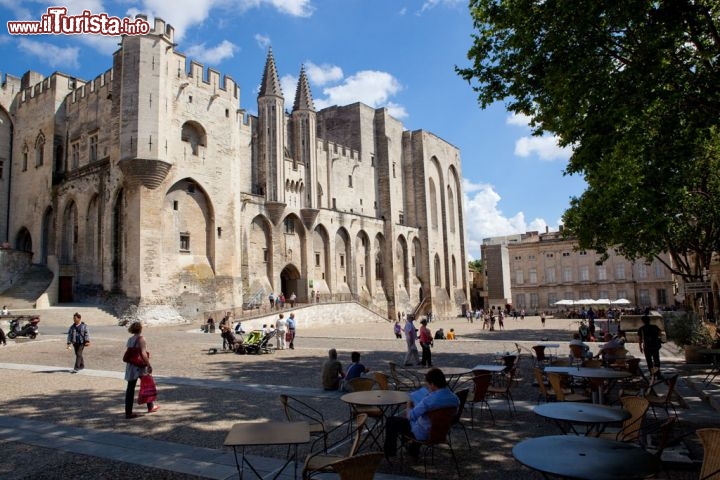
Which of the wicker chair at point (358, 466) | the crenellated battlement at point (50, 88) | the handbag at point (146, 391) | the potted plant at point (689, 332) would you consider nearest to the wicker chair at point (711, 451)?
the wicker chair at point (358, 466)

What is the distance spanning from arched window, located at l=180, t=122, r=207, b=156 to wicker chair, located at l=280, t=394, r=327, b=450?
25316 millimetres

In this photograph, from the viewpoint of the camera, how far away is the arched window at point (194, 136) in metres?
30.6

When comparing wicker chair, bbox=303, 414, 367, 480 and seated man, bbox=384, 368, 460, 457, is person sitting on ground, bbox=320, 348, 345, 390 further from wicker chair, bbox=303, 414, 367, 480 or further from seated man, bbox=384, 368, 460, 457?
seated man, bbox=384, 368, 460, 457

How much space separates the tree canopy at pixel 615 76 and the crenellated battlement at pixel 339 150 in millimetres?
32820

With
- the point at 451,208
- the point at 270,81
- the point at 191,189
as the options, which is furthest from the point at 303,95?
the point at 451,208

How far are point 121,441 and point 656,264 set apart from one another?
63668mm

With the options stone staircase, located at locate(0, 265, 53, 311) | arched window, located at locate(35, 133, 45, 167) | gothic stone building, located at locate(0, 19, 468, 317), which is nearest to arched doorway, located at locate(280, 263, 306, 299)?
gothic stone building, located at locate(0, 19, 468, 317)

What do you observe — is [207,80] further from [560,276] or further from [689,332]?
[560,276]

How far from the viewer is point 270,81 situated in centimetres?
3606

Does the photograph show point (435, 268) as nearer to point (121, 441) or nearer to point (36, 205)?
point (36, 205)

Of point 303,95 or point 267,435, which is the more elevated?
point 303,95

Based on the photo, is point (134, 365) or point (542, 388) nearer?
point (542, 388)

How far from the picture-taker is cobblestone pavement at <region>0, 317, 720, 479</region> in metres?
5.54

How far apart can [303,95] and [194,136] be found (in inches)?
476
